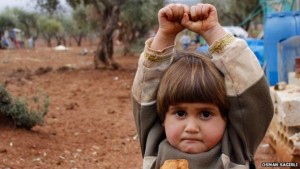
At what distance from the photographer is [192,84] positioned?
5.44ft

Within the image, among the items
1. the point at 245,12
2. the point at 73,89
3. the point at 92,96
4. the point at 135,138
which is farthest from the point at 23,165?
the point at 245,12

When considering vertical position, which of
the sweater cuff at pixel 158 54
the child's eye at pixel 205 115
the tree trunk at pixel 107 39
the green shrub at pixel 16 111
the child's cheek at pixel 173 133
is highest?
the sweater cuff at pixel 158 54

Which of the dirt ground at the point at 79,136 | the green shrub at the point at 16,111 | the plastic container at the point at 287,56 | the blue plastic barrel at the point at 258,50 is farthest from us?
the blue plastic barrel at the point at 258,50

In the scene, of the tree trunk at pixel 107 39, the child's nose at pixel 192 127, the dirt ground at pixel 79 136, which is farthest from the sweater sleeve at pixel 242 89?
the tree trunk at pixel 107 39

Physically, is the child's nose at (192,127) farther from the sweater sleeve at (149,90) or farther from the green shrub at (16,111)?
the green shrub at (16,111)

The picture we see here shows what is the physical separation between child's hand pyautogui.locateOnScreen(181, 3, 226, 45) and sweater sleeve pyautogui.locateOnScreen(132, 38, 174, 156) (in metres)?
0.12

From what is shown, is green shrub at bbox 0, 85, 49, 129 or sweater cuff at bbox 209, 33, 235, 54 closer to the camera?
sweater cuff at bbox 209, 33, 235, 54

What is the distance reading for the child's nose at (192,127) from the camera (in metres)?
1.65

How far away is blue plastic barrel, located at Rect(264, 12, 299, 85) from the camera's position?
22.9ft

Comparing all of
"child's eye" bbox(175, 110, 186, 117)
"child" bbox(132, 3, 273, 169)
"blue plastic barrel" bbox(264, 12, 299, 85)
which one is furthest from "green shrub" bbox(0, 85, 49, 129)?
"child's eye" bbox(175, 110, 186, 117)

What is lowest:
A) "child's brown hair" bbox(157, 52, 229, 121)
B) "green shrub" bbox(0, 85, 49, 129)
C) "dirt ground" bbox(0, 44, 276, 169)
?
"dirt ground" bbox(0, 44, 276, 169)

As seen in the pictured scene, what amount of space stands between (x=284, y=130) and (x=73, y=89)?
7.15 m

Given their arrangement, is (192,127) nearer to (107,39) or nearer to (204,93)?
(204,93)

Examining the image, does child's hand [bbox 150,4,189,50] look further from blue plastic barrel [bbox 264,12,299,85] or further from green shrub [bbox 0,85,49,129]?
blue plastic barrel [bbox 264,12,299,85]
